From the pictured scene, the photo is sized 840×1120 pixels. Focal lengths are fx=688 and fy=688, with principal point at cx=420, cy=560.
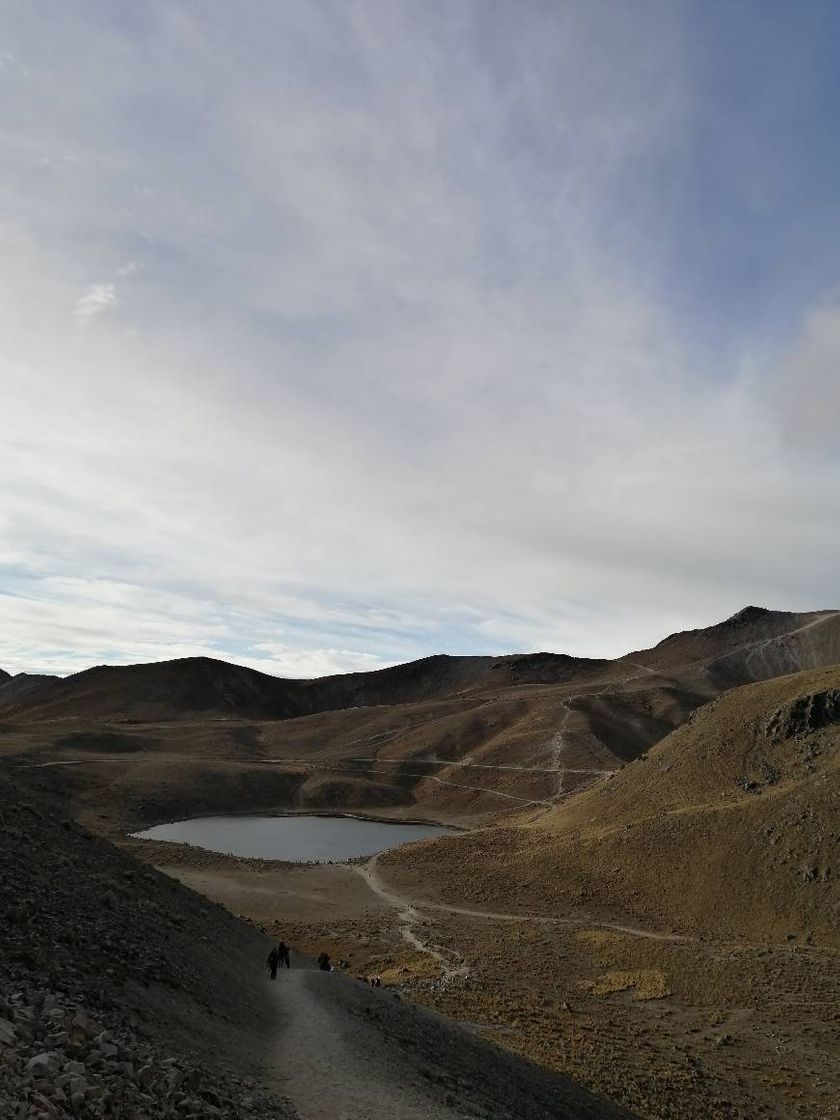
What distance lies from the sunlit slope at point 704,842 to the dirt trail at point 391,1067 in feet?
78.5

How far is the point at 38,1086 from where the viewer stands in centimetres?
914

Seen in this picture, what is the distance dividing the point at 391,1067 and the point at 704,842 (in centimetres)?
3617

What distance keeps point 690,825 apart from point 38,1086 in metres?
48.6

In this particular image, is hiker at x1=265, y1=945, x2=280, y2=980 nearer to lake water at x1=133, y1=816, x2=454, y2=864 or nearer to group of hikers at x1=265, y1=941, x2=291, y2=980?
group of hikers at x1=265, y1=941, x2=291, y2=980

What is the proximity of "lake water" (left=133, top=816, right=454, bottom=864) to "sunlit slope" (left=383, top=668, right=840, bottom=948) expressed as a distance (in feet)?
44.4

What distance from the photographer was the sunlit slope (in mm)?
41375

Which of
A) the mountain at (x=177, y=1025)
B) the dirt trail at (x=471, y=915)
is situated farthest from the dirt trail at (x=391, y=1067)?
the dirt trail at (x=471, y=915)

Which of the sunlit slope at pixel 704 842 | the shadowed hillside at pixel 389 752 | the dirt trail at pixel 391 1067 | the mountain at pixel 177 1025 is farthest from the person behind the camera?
the shadowed hillside at pixel 389 752

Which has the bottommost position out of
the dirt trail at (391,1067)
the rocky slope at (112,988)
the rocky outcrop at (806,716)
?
the dirt trail at (391,1067)

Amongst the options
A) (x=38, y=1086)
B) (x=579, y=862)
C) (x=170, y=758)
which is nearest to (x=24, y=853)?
(x=38, y=1086)

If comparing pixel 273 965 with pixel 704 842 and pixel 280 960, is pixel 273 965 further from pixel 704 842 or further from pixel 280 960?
pixel 704 842

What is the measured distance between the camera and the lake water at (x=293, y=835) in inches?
2810

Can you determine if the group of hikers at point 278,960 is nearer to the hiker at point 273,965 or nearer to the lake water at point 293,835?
the hiker at point 273,965

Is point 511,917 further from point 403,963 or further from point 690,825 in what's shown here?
point 690,825
